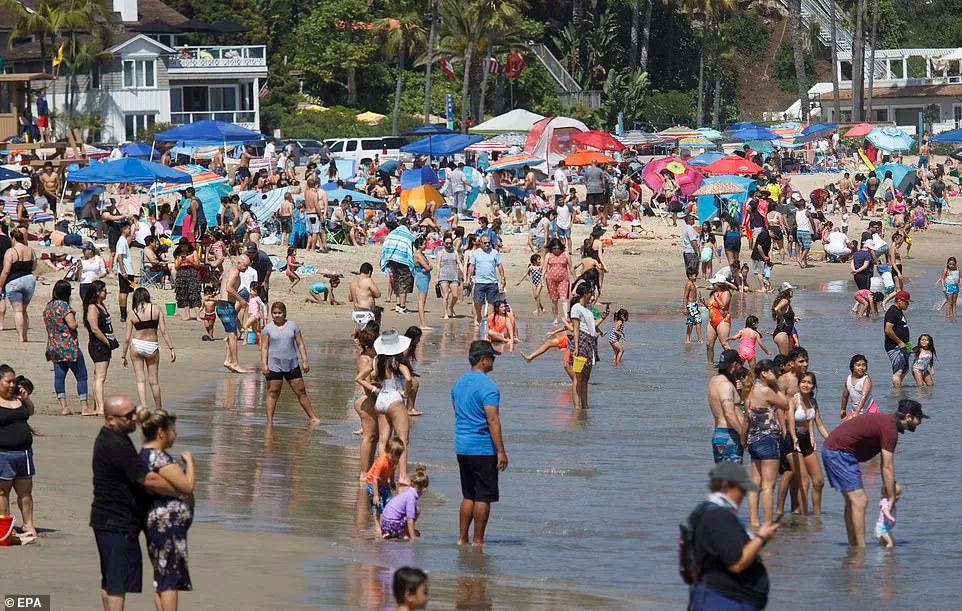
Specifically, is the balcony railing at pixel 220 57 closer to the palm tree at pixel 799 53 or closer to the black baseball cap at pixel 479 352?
the palm tree at pixel 799 53

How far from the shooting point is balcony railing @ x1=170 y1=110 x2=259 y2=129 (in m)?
56.4

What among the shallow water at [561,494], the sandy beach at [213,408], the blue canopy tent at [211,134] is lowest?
the shallow water at [561,494]

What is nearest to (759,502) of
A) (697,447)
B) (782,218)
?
(697,447)

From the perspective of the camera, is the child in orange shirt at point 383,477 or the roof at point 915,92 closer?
the child in orange shirt at point 383,477

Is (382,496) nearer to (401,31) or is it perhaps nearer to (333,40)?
(401,31)

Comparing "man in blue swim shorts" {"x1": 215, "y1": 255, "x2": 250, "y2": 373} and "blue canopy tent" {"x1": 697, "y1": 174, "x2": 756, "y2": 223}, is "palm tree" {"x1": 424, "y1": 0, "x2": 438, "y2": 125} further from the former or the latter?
"man in blue swim shorts" {"x1": 215, "y1": 255, "x2": 250, "y2": 373}

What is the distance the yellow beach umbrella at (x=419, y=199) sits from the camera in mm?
32281

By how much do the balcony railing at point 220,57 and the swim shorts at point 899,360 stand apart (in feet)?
133

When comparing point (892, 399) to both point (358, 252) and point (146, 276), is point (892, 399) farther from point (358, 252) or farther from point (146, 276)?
point (358, 252)

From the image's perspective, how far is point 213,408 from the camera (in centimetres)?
1553

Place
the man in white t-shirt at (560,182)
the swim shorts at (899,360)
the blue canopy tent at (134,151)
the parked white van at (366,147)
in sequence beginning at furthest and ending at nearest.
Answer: the parked white van at (366,147)
the blue canopy tent at (134,151)
the man in white t-shirt at (560,182)
the swim shorts at (899,360)

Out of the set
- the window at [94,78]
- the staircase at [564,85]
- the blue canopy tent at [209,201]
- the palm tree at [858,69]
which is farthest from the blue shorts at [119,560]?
the palm tree at [858,69]

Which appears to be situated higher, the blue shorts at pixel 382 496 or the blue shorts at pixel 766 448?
the blue shorts at pixel 766 448

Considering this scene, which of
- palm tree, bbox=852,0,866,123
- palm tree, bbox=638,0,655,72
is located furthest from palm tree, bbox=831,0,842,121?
palm tree, bbox=638,0,655,72
